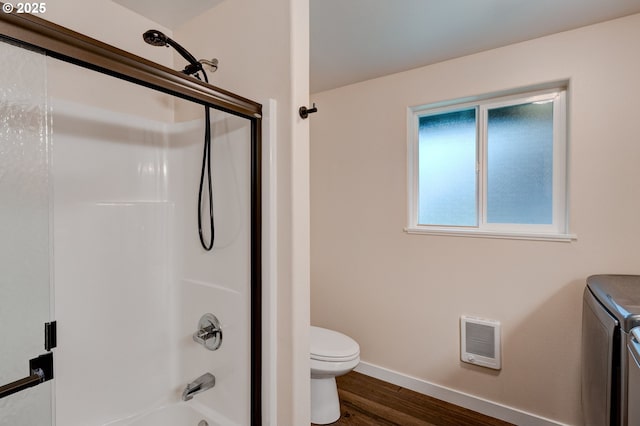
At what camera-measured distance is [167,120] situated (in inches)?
68.4

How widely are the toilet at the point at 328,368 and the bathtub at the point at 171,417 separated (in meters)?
0.63

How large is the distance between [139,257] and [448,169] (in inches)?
80.4

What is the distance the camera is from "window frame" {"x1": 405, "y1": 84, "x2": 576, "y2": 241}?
186 cm

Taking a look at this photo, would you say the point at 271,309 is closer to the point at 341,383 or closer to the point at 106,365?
the point at 106,365

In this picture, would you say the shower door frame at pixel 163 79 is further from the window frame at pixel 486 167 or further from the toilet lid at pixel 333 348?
the window frame at pixel 486 167

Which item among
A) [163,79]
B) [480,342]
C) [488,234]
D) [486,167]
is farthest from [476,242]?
[163,79]

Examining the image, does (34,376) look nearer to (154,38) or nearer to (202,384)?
(202,384)

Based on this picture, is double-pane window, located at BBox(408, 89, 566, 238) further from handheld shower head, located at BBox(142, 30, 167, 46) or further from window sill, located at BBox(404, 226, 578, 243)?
handheld shower head, located at BBox(142, 30, 167, 46)

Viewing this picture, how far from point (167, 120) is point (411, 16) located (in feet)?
4.67

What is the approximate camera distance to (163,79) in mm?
901

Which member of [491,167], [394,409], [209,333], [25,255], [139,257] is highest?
[491,167]

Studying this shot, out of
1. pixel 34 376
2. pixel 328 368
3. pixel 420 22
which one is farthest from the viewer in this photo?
pixel 328 368

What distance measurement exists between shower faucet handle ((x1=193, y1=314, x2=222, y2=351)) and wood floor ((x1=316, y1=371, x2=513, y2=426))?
3.34ft

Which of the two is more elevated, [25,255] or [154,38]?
[154,38]
